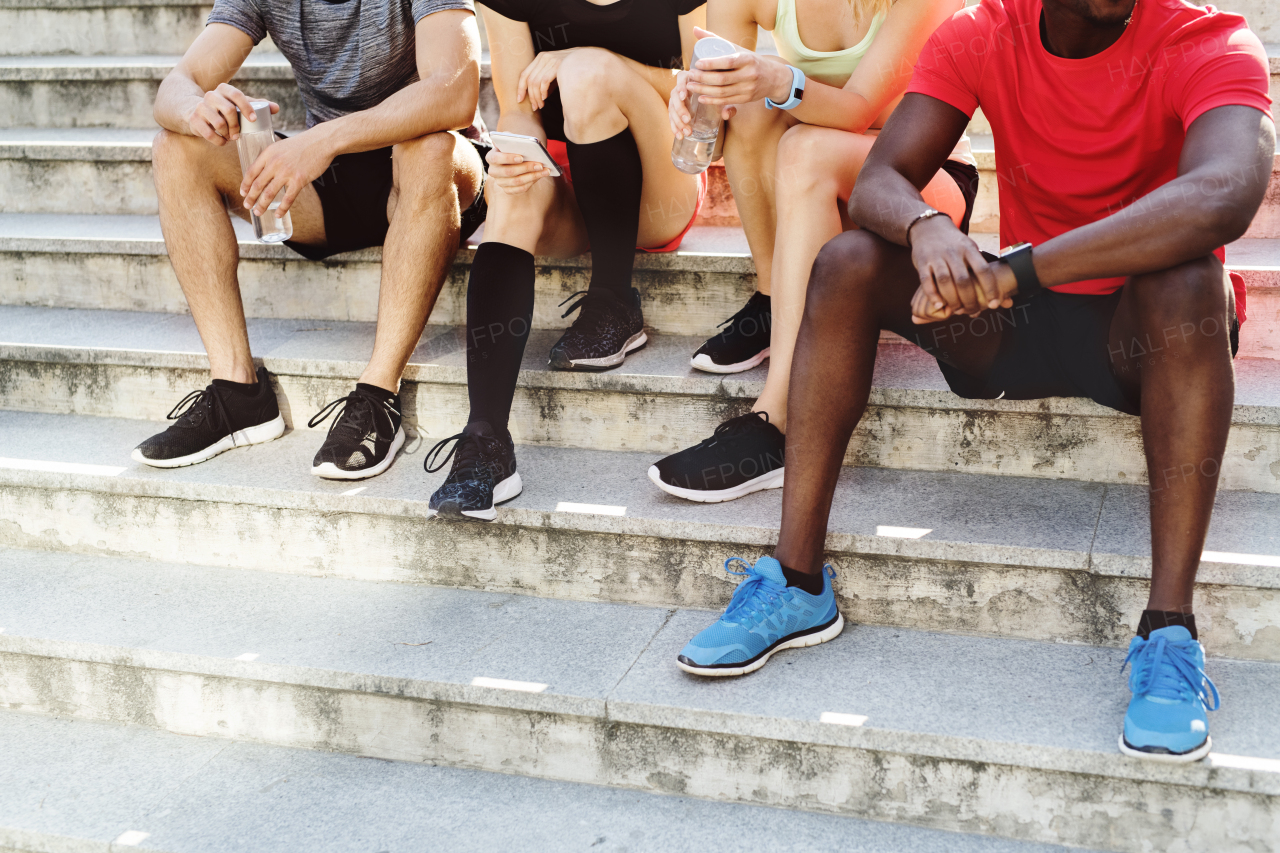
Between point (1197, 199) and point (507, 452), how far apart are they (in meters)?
1.28

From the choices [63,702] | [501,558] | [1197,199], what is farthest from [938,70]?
[63,702]

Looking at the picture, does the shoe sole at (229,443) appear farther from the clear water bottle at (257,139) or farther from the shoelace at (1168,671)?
the shoelace at (1168,671)

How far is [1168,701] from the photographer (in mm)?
1515

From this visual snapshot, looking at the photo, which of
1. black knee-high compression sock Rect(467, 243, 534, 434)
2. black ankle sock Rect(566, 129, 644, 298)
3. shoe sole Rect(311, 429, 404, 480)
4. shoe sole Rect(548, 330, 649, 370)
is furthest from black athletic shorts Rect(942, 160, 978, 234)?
shoe sole Rect(311, 429, 404, 480)

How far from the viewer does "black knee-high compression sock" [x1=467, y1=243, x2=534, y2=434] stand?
2.15 meters

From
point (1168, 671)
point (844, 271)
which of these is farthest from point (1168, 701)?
point (844, 271)

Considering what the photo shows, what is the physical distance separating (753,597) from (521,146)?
98 cm

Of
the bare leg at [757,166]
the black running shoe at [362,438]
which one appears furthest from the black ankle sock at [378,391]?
the bare leg at [757,166]

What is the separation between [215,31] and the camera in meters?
2.52

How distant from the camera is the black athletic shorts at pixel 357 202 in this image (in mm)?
2479

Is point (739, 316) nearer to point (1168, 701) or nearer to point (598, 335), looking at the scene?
point (598, 335)

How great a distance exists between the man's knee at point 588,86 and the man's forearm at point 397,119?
0.83 feet

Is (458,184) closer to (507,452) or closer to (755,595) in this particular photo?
(507,452)

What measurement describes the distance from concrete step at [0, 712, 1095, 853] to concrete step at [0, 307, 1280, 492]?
76 centimetres
